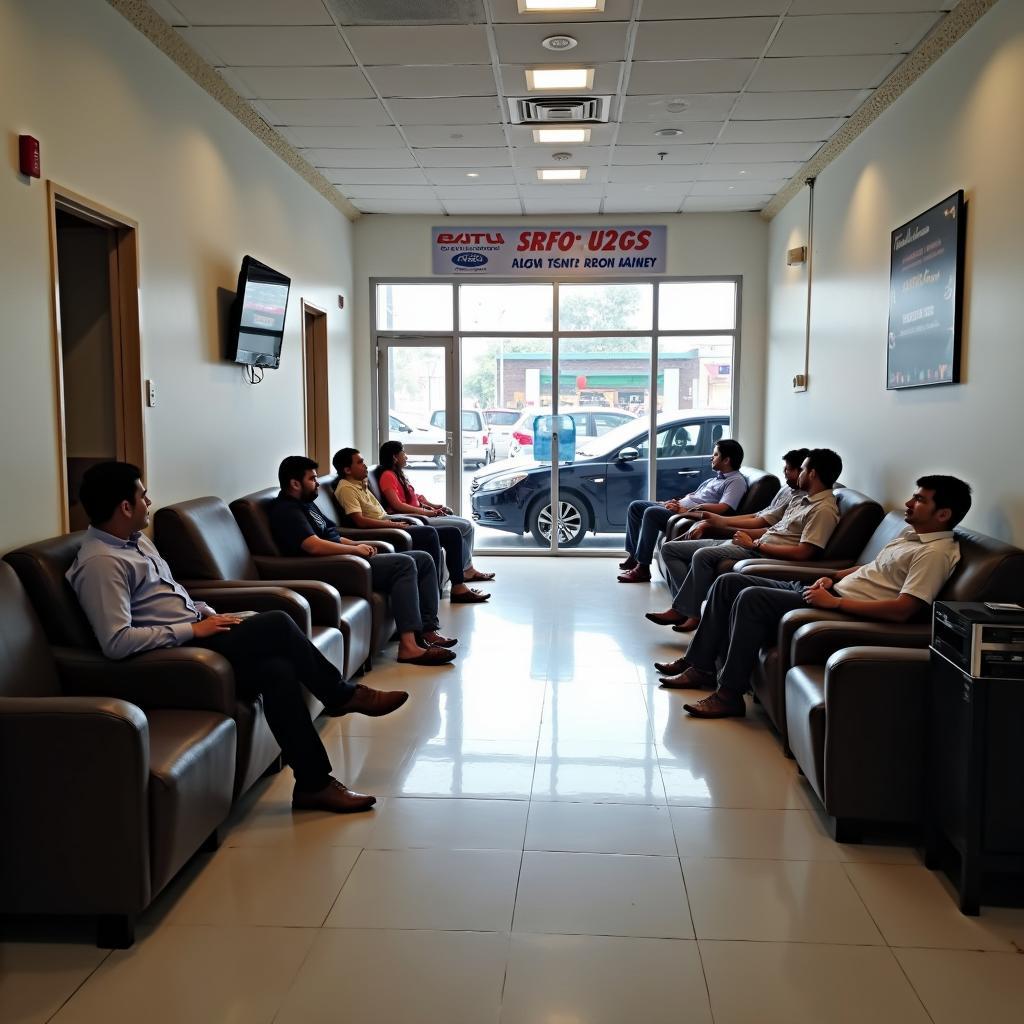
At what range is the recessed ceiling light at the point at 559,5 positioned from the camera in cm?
420

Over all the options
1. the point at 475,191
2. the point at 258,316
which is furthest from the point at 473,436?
the point at 258,316

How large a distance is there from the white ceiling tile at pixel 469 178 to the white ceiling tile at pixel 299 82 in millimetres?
1812

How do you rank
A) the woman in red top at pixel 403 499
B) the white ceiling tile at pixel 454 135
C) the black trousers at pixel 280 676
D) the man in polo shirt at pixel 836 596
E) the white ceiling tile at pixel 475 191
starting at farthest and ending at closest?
1. the white ceiling tile at pixel 475 191
2. the woman in red top at pixel 403 499
3. the white ceiling tile at pixel 454 135
4. the man in polo shirt at pixel 836 596
5. the black trousers at pixel 280 676

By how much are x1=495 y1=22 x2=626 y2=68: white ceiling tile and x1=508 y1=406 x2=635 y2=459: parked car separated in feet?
14.6

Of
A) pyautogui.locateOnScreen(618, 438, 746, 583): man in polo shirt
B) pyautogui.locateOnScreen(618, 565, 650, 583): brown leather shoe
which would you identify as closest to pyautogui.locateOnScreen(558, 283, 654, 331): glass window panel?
pyautogui.locateOnScreen(618, 438, 746, 583): man in polo shirt

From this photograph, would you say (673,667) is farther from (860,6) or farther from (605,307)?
(605,307)

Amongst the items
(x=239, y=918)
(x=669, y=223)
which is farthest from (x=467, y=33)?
(x=669, y=223)

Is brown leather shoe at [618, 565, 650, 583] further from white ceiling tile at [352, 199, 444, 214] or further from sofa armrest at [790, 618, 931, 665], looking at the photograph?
sofa armrest at [790, 618, 931, 665]

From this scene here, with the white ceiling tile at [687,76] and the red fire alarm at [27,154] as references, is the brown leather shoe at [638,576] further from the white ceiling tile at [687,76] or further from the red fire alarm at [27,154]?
the red fire alarm at [27,154]

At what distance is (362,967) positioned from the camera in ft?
7.97

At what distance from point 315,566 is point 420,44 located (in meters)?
2.70

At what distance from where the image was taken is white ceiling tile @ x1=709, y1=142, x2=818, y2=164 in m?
6.53

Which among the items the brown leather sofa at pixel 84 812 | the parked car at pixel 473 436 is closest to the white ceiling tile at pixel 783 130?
the parked car at pixel 473 436

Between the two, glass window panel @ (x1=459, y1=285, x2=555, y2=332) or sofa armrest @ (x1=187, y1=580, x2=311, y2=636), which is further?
glass window panel @ (x1=459, y1=285, x2=555, y2=332)
